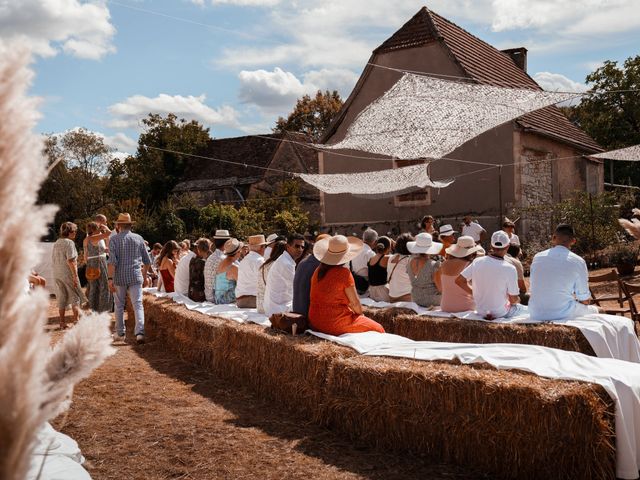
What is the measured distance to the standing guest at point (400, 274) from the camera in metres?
8.45

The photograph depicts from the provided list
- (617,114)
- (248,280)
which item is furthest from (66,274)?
(617,114)

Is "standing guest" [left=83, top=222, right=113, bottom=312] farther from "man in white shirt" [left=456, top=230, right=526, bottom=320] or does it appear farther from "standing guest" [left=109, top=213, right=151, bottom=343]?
"man in white shirt" [left=456, top=230, right=526, bottom=320]

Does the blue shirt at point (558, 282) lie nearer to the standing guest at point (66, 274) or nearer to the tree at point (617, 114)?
the standing guest at point (66, 274)

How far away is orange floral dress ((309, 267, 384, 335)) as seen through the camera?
5.84 m

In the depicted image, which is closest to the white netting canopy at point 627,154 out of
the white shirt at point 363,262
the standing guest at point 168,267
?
the white shirt at point 363,262

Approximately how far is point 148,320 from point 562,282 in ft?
20.2

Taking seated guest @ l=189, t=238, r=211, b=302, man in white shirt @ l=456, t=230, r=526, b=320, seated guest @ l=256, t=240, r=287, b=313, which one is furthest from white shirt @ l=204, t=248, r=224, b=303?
man in white shirt @ l=456, t=230, r=526, b=320

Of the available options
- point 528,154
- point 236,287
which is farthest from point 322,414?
point 528,154

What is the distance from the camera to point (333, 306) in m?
5.86

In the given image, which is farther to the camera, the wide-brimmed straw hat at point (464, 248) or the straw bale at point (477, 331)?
the wide-brimmed straw hat at point (464, 248)

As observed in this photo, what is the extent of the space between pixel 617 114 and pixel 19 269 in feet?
113

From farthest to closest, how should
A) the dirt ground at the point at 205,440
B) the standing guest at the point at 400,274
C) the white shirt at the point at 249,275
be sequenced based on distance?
the standing guest at the point at 400,274
the white shirt at the point at 249,275
the dirt ground at the point at 205,440

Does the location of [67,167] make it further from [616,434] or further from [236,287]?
[616,434]

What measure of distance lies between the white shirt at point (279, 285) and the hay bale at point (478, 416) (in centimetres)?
238
